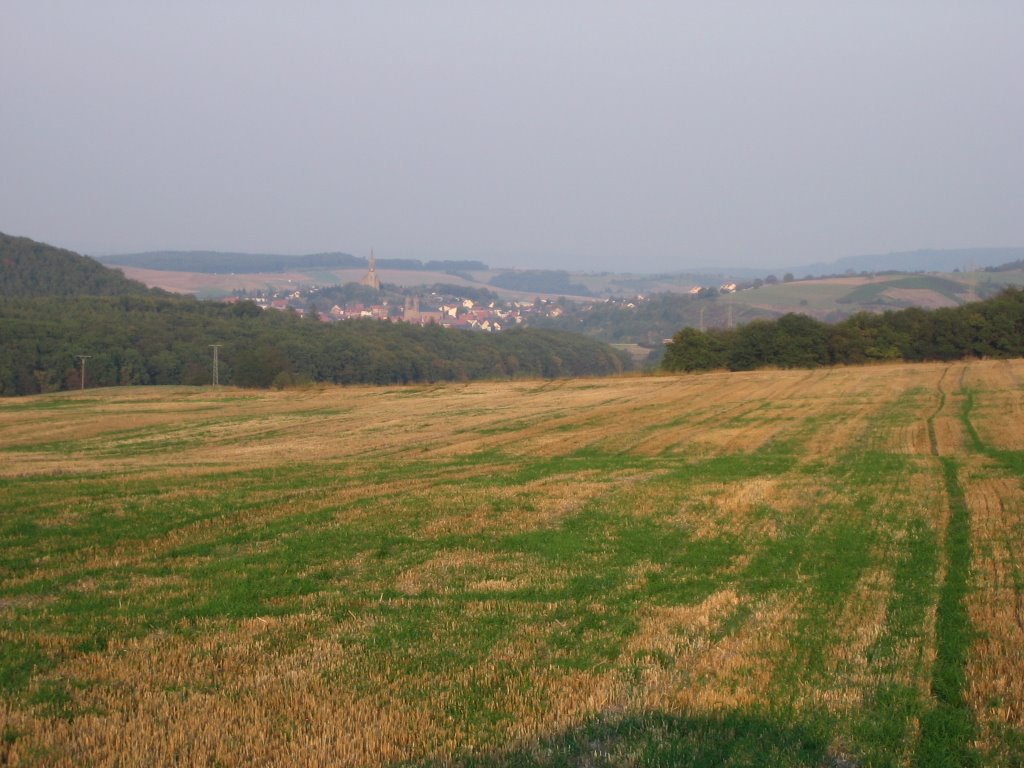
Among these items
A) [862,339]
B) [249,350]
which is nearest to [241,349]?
[249,350]

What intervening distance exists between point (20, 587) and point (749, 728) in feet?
25.9

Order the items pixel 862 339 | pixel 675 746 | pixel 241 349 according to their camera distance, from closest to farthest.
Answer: pixel 675 746
pixel 862 339
pixel 241 349

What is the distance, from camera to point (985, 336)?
216ft

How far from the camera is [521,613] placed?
30.2 ft

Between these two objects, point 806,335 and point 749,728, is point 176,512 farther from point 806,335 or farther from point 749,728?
point 806,335

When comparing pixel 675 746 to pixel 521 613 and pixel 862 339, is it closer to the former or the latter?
pixel 521 613

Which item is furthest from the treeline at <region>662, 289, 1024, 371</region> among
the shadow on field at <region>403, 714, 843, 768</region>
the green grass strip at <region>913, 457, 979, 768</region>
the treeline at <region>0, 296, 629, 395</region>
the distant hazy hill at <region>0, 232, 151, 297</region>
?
the distant hazy hill at <region>0, 232, 151, 297</region>

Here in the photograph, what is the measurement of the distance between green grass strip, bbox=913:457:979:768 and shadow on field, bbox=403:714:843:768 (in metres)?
0.67

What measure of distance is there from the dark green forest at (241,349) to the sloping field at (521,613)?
5632 cm

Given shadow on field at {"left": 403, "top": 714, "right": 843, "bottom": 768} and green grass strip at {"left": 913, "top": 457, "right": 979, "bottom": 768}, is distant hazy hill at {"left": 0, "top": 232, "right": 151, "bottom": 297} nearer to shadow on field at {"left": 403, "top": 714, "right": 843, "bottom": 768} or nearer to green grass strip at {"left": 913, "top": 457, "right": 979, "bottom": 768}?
green grass strip at {"left": 913, "top": 457, "right": 979, "bottom": 768}

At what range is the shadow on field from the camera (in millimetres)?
5738

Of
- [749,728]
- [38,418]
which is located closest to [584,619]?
[749,728]

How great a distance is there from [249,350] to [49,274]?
109 metres

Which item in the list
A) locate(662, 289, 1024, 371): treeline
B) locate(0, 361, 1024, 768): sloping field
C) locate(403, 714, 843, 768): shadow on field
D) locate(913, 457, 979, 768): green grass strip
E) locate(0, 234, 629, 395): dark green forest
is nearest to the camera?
locate(403, 714, 843, 768): shadow on field
